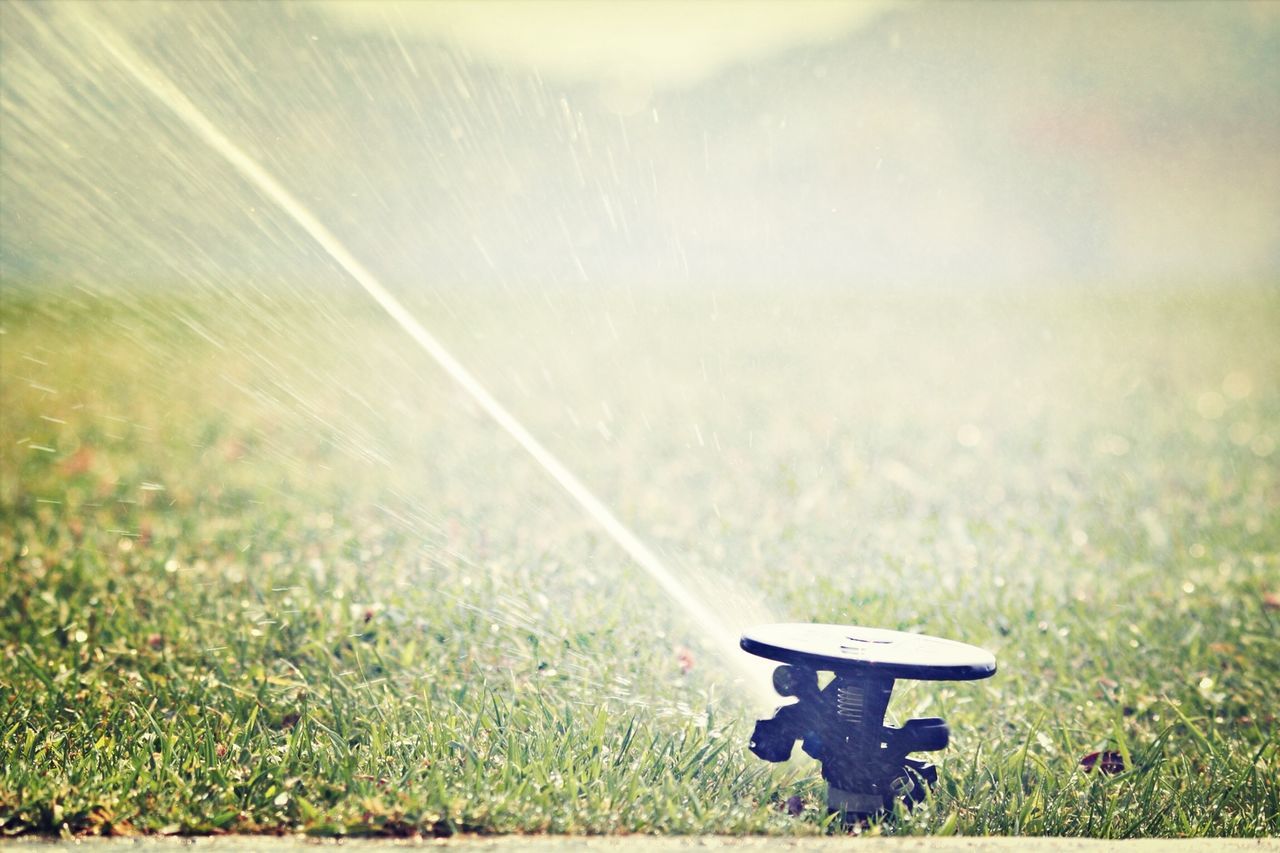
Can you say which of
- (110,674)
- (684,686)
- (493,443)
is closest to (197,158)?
(493,443)

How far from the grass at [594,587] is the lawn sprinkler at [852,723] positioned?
90 mm

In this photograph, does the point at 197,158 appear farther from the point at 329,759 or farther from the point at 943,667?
the point at 943,667

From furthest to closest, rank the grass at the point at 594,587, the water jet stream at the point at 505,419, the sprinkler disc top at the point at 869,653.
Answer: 1. the water jet stream at the point at 505,419
2. the grass at the point at 594,587
3. the sprinkler disc top at the point at 869,653

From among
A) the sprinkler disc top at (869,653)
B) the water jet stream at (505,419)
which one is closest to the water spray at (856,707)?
the sprinkler disc top at (869,653)

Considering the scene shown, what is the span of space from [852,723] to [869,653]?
148 millimetres

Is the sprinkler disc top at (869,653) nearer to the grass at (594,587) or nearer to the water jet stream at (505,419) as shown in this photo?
the grass at (594,587)

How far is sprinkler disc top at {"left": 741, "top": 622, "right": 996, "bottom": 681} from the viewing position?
233cm

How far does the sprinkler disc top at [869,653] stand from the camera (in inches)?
91.9

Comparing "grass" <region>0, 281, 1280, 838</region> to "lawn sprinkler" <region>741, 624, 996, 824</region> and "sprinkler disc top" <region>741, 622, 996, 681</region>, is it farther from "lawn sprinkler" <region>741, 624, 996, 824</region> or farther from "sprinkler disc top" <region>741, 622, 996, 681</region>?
"sprinkler disc top" <region>741, 622, 996, 681</region>

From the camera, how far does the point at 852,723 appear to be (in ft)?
8.01

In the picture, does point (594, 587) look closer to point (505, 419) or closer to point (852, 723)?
point (852, 723)

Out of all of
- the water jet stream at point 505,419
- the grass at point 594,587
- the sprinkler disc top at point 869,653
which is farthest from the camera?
the water jet stream at point 505,419

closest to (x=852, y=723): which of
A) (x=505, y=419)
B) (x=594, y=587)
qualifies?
(x=594, y=587)

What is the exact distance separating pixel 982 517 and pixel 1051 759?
2.43 meters
